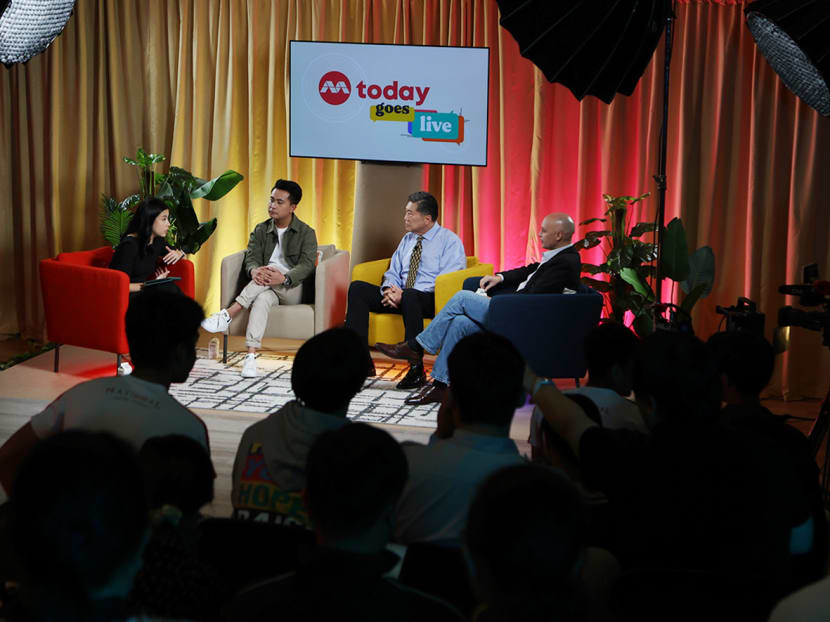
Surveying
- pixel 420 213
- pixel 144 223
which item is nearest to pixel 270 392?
pixel 144 223

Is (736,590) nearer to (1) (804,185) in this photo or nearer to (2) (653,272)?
(2) (653,272)

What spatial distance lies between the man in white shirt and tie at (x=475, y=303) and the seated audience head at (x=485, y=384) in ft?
10.2

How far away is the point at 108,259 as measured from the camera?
5.81m

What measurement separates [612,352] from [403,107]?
3.81 m

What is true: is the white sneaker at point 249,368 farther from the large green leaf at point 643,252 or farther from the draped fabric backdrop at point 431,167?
the large green leaf at point 643,252

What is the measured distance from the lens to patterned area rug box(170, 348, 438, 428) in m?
4.75

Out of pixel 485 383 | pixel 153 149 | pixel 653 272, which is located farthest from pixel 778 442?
pixel 153 149

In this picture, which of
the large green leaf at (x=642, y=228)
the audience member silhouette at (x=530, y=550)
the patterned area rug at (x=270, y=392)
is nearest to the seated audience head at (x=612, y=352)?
the audience member silhouette at (x=530, y=550)

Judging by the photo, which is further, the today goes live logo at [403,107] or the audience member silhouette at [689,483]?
the today goes live logo at [403,107]

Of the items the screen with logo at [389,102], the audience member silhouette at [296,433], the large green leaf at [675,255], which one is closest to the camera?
the audience member silhouette at [296,433]

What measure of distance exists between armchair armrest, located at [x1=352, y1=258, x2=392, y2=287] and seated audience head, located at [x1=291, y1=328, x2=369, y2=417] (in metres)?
3.69

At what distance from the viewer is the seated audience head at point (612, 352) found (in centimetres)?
247

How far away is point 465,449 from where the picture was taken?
5.62ft

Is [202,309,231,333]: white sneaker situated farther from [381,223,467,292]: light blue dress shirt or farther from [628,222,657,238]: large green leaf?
[628,222,657,238]: large green leaf
